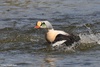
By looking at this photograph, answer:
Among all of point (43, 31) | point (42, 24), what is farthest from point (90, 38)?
point (43, 31)

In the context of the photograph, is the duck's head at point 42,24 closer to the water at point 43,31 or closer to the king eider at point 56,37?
the king eider at point 56,37

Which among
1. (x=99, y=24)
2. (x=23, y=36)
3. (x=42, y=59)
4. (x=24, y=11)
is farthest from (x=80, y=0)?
(x=42, y=59)

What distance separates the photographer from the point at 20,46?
37.7 feet

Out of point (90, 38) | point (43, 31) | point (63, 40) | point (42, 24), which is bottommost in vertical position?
point (43, 31)

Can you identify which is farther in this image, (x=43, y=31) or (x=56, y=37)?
(x=43, y=31)

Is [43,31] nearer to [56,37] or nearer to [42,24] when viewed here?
[42,24]

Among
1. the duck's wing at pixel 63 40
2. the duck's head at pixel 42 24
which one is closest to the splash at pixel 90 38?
the duck's wing at pixel 63 40

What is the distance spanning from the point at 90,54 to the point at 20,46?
175 cm

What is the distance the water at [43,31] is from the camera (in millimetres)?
9930

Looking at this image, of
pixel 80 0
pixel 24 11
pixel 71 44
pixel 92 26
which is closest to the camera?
pixel 71 44

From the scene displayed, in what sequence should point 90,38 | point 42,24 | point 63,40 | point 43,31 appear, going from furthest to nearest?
point 43,31 < point 90,38 < point 42,24 < point 63,40

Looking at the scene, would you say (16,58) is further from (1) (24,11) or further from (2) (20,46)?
(1) (24,11)

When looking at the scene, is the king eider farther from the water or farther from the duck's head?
the water

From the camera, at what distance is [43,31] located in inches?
528
